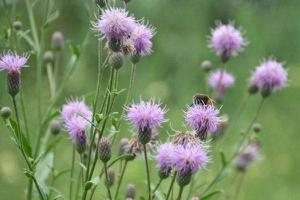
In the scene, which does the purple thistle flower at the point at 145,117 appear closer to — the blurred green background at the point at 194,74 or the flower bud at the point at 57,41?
the flower bud at the point at 57,41

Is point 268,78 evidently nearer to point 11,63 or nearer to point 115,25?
point 115,25

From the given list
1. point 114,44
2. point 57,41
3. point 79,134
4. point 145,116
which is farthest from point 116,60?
point 57,41

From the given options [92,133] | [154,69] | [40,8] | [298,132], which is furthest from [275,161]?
[92,133]

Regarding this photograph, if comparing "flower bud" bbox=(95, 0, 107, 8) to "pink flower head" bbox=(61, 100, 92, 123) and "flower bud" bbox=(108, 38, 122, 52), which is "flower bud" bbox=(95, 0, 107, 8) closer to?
"flower bud" bbox=(108, 38, 122, 52)

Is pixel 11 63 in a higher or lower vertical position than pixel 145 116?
higher

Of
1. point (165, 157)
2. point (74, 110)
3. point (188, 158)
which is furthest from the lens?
point (74, 110)

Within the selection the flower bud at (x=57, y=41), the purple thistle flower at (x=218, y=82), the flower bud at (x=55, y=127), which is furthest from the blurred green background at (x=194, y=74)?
the flower bud at (x=55, y=127)

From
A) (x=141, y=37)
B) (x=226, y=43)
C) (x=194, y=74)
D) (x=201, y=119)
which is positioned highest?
(x=194, y=74)
